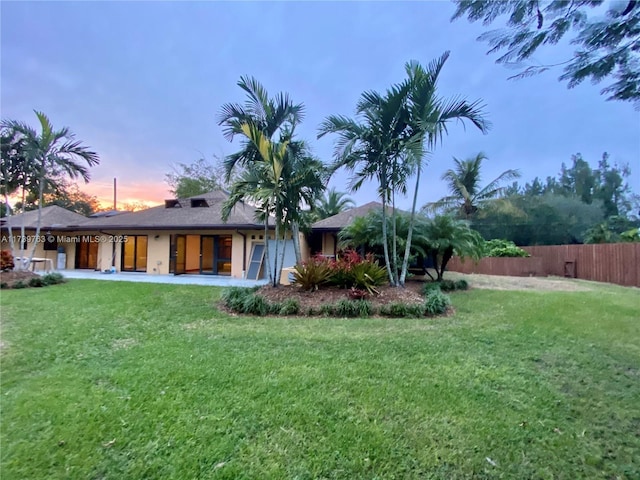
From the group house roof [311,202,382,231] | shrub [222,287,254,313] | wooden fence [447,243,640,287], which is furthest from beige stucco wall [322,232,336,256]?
shrub [222,287,254,313]

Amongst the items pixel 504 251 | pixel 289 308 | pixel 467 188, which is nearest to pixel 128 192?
pixel 467 188

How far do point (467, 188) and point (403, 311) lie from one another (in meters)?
17.5

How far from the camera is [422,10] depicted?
17.4 ft

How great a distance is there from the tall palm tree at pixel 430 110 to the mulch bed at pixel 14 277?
12.4 m

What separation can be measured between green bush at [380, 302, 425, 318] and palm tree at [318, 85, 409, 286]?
1.62m

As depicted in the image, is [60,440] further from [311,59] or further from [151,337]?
[311,59]

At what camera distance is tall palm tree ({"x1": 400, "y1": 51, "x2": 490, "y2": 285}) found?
7.18 meters

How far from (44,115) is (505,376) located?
46.6 ft

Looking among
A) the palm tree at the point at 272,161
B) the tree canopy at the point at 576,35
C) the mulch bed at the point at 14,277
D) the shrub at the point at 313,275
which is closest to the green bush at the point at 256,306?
the shrub at the point at 313,275

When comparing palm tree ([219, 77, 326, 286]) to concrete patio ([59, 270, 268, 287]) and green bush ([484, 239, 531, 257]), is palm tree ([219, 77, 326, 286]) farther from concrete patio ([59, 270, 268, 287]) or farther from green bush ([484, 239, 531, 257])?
green bush ([484, 239, 531, 257])

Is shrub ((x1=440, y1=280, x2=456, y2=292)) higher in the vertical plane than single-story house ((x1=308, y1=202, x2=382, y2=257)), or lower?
lower

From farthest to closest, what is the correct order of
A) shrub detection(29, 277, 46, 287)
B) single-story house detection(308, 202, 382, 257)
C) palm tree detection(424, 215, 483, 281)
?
1. single-story house detection(308, 202, 382, 257)
2. shrub detection(29, 277, 46, 287)
3. palm tree detection(424, 215, 483, 281)

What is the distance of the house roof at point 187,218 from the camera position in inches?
531

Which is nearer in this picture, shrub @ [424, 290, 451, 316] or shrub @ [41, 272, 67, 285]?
shrub @ [424, 290, 451, 316]
